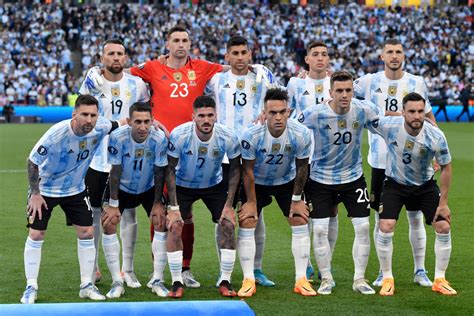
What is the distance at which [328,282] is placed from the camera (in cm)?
871

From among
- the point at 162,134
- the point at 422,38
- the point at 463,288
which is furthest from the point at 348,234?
the point at 422,38

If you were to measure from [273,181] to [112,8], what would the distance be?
1358 inches

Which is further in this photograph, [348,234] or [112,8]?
[112,8]

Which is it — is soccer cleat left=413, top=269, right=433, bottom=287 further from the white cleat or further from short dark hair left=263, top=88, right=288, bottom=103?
the white cleat

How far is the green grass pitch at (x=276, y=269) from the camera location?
8.15 meters

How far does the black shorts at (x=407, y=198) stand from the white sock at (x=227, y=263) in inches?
55.3

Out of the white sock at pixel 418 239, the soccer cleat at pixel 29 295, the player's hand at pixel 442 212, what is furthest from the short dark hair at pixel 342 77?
the soccer cleat at pixel 29 295

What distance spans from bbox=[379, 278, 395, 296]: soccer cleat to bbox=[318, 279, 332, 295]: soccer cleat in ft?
1.49

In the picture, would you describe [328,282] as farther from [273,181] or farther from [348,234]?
[348,234]

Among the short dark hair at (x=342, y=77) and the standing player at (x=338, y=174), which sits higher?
the short dark hair at (x=342, y=77)

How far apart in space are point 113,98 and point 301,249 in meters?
2.30

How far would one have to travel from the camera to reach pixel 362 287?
28.4 ft

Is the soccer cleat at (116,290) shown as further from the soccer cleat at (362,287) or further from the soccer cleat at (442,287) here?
the soccer cleat at (442,287)

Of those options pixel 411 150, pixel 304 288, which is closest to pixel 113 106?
pixel 304 288
